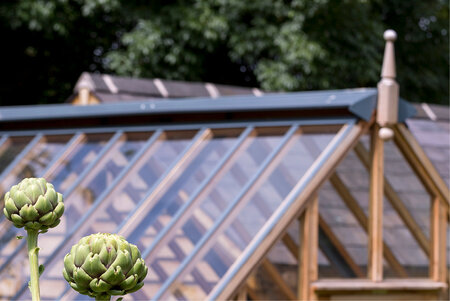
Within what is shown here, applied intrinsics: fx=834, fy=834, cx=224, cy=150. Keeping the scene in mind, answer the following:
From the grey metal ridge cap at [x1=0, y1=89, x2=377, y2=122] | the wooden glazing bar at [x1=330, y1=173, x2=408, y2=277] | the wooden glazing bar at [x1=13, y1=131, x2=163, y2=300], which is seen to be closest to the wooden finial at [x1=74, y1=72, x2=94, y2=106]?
the grey metal ridge cap at [x1=0, y1=89, x2=377, y2=122]

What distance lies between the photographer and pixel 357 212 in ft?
18.2

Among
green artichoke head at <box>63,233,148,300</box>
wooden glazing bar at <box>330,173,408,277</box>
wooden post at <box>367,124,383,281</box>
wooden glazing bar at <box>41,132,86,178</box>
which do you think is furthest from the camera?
wooden glazing bar at <box>41,132,86,178</box>

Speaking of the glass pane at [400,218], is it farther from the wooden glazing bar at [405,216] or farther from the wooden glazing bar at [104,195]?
the wooden glazing bar at [104,195]

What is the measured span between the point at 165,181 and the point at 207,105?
658mm

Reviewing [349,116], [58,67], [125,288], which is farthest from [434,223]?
[58,67]

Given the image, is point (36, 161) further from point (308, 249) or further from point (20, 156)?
point (308, 249)

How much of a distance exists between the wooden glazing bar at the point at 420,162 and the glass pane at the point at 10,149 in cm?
267

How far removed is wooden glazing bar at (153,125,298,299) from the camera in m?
4.56

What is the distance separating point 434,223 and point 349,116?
1191 mm

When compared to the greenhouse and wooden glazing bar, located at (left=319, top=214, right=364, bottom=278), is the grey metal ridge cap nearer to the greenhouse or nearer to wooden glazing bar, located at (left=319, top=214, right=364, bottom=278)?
the greenhouse

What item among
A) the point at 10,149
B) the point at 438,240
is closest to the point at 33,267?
the point at 438,240

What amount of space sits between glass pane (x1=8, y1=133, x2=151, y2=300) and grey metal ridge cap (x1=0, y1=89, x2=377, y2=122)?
0.21 metres

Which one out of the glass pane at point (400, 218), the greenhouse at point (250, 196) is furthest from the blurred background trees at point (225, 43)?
the greenhouse at point (250, 196)

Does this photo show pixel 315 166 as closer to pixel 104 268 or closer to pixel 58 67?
pixel 104 268
